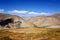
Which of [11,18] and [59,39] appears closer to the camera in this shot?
[59,39]

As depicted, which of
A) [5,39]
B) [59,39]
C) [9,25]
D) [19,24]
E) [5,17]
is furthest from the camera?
[5,17]

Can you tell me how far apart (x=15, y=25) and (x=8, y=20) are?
19135 millimetres

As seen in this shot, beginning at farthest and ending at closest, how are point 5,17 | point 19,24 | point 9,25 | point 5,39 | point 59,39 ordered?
point 5,17 → point 19,24 → point 9,25 → point 59,39 → point 5,39

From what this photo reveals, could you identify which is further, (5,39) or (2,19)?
(2,19)

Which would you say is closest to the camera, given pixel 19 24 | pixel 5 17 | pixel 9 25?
pixel 9 25

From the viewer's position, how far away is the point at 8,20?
193625mm

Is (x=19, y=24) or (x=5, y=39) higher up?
(x=19, y=24)

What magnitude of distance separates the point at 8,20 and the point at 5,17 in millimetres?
9233

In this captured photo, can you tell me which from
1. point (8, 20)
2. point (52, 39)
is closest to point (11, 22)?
point (8, 20)

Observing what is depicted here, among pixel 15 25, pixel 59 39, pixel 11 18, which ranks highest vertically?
pixel 11 18

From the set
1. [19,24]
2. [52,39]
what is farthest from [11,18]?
[52,39]

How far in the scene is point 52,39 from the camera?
54500 mm

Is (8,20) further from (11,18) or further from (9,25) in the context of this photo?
(9,25)

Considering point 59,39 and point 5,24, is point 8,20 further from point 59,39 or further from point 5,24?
point 59,39
